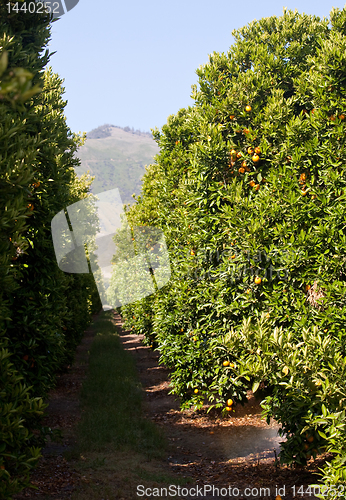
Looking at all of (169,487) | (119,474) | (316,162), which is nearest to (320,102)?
(316,162)

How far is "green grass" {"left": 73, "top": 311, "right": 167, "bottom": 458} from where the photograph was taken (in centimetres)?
758

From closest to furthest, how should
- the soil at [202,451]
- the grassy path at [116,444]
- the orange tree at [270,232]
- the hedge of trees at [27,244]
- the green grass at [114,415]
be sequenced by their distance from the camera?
1. the hedge of trees at [27,244]
2. the orange tree at [270,232]
3. the soil at [202,451]
4. the grassy path at [116,444]
5. the green grass at [114,415]

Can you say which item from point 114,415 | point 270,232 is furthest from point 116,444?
point 270,232

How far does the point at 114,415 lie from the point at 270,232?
6.35 m

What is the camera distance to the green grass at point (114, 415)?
7.58m

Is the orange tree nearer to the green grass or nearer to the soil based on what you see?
the soil

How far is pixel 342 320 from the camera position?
17.0 feet

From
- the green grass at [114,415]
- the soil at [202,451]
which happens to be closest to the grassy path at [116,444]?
the green grass at [114,415]

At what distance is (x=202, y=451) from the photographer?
771cm

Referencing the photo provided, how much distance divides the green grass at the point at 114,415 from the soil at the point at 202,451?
12.7 inches

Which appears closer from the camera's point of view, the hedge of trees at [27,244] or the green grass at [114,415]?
the hedge of trees at [27,244]

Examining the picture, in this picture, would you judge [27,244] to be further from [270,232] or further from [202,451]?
[202,451]

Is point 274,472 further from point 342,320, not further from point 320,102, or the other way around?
point 320,102

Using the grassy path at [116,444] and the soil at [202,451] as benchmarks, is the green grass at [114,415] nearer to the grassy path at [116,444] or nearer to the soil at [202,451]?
the grassy path at [116,444]
